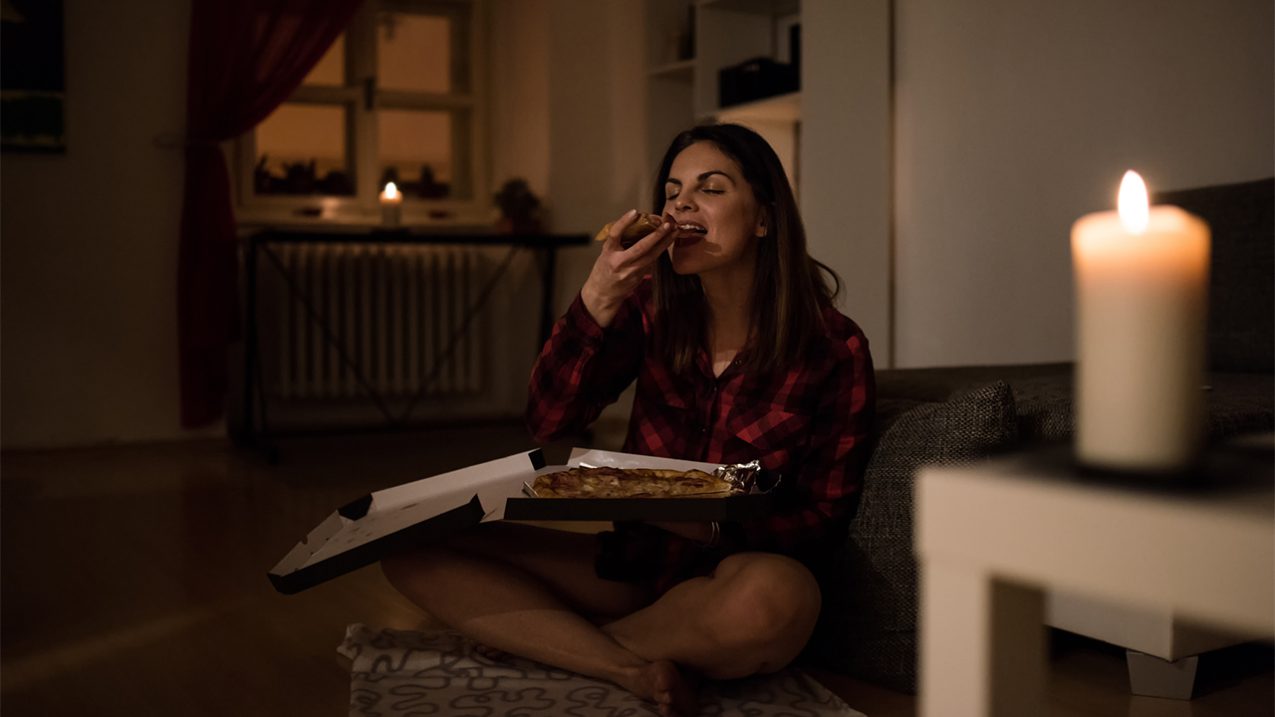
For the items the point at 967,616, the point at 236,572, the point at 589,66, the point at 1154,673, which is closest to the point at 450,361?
the point at 589,66

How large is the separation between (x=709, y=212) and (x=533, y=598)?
1.83 feet

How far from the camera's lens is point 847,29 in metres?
3.44

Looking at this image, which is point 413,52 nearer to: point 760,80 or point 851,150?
point 760,80

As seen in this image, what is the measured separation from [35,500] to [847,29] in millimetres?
2610

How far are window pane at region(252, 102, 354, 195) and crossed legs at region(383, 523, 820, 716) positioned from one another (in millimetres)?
3139

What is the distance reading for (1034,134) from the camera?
2.94 meters

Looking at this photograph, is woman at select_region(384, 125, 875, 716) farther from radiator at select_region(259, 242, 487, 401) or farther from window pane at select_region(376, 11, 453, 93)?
window pane at select_region(376, 11, 453, 93)

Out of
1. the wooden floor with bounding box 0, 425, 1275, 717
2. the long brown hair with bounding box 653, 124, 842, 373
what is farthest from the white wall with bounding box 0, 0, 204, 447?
the long brown hair with bounding box 653, 124, 842, 373

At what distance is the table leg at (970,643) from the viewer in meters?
0.40

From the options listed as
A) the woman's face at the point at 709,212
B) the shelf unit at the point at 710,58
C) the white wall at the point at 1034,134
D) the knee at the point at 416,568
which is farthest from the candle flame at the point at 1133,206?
the shelf unit at the point at 710,58

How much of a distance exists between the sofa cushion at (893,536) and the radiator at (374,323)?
3.01 metres

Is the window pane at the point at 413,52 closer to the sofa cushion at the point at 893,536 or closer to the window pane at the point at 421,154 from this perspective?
the window pane at the point at 421,154

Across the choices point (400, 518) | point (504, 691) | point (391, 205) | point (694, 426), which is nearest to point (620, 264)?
point (694, 426)

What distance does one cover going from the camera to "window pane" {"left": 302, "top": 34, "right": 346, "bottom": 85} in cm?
455
